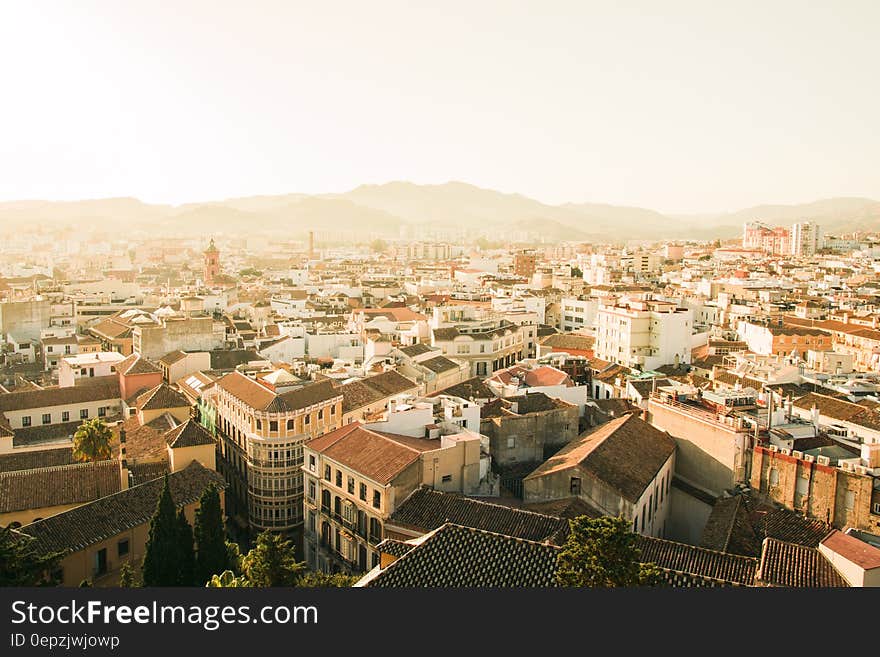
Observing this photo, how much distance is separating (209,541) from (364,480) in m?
4.19

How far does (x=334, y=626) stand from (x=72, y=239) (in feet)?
639

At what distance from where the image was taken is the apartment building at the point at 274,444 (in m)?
24.4

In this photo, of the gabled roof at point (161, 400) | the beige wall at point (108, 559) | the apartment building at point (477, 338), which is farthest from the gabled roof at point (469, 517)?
the apartment building at point (477, 338)

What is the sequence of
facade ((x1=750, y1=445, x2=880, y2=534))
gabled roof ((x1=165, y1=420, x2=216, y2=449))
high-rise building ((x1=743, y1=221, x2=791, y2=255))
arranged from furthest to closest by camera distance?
high-rise building ((x1=743, y1=221, x2=791, y2=255))
gabled roof ((x1=165, y1=420, x2=216, y2=449))
facade ((x1=750, y1=445, x2=880, y2=534))

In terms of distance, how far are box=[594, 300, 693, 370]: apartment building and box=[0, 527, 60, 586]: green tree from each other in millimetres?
30369

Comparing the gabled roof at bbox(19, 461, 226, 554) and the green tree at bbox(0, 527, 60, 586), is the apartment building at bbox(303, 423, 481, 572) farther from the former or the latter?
the green tree at bbox(0, 527, 60, 586)

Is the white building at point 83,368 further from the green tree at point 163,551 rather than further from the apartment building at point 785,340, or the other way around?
the apartment building at point 785,340

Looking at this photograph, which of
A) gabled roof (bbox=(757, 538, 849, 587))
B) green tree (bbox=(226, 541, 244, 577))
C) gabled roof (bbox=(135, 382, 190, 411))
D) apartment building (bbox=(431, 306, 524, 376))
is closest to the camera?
gabled roof (bbox=(757, 538, 849, 587))

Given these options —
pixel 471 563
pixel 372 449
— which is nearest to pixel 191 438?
pixel 372 449

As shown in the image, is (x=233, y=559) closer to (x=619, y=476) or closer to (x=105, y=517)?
(x=105, y=517)

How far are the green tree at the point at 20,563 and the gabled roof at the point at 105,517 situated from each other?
1.85m

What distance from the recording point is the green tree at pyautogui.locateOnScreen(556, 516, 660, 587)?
484 inches

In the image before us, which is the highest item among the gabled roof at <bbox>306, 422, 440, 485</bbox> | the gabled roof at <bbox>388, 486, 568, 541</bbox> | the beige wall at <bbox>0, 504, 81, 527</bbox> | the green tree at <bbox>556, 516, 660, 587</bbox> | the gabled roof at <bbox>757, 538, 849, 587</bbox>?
the green tree at <bbox>556, 516, 660, 587</bbox>

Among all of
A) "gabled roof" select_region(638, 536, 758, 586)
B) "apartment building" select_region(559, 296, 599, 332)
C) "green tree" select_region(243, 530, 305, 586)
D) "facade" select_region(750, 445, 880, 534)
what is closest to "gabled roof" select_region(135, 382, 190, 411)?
"green tree" select_region(243, 530, 305, 586)
